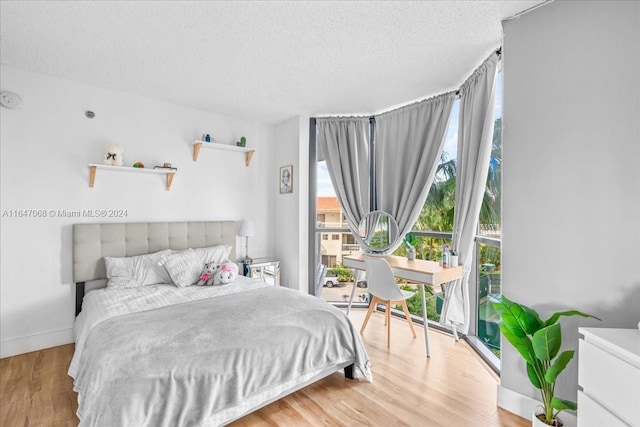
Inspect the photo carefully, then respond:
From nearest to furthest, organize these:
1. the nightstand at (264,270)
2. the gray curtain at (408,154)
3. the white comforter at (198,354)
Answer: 1. the white comforter at (198,354)
2. the gray curtain at (408,154)
3. the nightstand at (264,270)

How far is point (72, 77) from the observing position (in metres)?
2.94

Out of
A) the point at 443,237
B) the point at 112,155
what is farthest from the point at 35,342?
the point at 443,237

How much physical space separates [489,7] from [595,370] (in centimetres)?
210

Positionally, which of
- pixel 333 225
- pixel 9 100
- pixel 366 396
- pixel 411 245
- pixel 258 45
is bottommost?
pixel 366 396

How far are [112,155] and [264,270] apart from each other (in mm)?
2090

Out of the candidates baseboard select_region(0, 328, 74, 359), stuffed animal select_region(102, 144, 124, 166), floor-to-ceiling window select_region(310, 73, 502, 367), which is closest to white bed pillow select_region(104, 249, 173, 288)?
baseboard select_region(0, 328, 74, 359)

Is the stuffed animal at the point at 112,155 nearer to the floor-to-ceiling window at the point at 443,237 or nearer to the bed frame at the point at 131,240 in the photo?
the bed frame at the point at 131,240

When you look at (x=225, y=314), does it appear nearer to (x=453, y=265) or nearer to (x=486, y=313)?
(x=453, y=265)

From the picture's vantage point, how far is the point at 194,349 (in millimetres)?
1726

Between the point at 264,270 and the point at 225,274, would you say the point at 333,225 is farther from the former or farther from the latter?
the point at 225,274

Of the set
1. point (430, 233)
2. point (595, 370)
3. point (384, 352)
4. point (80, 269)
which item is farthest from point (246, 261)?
point (595, 370)

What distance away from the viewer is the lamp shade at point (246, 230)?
3939 millimetres

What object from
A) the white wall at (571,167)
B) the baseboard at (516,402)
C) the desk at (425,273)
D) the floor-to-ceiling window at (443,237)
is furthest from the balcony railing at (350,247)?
the baseboard at (516,402)

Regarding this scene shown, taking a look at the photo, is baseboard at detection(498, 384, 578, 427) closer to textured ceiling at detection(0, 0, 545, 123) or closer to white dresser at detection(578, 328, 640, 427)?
white dresser at detection(578, 328, 640, 427)
